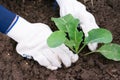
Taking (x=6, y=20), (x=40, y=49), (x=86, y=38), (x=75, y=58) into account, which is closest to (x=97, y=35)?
(x=86, y=38)

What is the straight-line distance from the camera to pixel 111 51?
1.42m

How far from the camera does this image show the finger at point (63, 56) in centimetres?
144

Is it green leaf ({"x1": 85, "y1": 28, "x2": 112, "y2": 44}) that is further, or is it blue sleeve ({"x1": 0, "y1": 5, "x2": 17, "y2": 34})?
blue sleeve ({"x1": 0, "y1": 5, "x2": 17, "y2": 34})

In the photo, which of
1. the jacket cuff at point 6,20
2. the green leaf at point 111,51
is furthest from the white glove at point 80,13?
the jacket cuff at point 6,20

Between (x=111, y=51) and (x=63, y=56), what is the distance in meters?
0.22

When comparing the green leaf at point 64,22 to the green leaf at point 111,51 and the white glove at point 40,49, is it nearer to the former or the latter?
the white glove at point 40,49

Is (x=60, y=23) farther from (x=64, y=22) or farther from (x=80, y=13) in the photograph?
(x=80, y=13)

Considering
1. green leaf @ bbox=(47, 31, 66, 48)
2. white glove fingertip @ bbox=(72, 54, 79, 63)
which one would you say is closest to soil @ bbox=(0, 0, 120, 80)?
white glove fingertip @ bbox=(72, 54, 79, 63)

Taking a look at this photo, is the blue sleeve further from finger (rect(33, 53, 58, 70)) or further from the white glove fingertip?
the white glove fingertip

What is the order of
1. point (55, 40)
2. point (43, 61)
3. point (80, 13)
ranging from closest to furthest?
point (55, 40), point (43, 61), point (80, 13)

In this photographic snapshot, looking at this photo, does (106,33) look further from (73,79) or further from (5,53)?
(5,53)

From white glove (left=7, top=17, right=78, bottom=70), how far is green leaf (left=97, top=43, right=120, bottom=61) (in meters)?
0.13

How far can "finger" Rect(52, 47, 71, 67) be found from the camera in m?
1.44

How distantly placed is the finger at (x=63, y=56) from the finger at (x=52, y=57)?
2 centimetres
